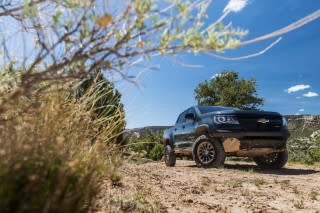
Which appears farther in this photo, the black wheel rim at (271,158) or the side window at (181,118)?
the side window at (181,118)

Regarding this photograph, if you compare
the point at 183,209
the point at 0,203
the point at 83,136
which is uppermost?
the point at 83,136

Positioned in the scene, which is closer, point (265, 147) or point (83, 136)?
point (83, 136)

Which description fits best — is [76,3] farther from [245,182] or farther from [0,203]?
[245,182]

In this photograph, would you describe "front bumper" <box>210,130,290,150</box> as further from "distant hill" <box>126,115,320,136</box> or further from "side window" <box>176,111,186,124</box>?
"distant hill" <box>126,115,320,136</box>

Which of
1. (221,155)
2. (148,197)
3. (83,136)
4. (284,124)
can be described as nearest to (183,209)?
(148,197)

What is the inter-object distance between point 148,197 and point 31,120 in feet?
9.18

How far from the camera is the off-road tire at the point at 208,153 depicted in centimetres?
982

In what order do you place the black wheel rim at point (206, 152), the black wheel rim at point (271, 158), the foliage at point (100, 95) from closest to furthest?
1. the foliage at point (100, 95)
2. the black wheel rim at point (206, 152)
3. the black wheel rim at point (271, 158)

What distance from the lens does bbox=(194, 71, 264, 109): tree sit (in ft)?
118

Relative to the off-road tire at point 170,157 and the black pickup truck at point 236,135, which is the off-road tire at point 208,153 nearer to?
the black pickup truck at point 236,135

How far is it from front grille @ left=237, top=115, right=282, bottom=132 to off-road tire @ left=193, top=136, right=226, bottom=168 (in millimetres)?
749

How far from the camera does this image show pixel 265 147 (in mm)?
9898

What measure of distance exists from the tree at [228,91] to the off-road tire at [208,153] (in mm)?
24889

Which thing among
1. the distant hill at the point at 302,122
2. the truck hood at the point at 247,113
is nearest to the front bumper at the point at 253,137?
the truck hood at the point at 247,113
